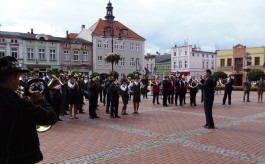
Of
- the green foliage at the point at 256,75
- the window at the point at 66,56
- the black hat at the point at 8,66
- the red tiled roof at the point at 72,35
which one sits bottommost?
the black hat at the point at 8,66

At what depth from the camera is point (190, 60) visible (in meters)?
70.0

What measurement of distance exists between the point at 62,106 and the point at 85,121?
192 centimetres

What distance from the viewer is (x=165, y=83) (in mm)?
17016

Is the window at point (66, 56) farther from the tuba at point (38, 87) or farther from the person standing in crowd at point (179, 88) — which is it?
the tuba at point (38, 87)

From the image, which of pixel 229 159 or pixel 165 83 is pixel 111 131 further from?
pixel 165 83

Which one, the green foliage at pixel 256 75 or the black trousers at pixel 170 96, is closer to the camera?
the black trousers at pixel 170 96

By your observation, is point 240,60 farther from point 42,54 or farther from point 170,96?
point 170,96

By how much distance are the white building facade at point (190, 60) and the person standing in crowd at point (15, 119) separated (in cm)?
6804

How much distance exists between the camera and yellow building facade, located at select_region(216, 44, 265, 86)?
173 feet

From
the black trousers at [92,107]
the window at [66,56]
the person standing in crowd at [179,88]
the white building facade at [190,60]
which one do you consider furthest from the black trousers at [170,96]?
the white building facade at [190,60]

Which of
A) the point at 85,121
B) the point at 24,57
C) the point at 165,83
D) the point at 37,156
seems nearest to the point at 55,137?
the point at 85,121

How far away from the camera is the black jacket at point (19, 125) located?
235 cm

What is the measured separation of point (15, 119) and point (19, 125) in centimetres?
8

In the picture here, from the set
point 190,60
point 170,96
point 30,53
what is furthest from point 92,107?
point 190,60
